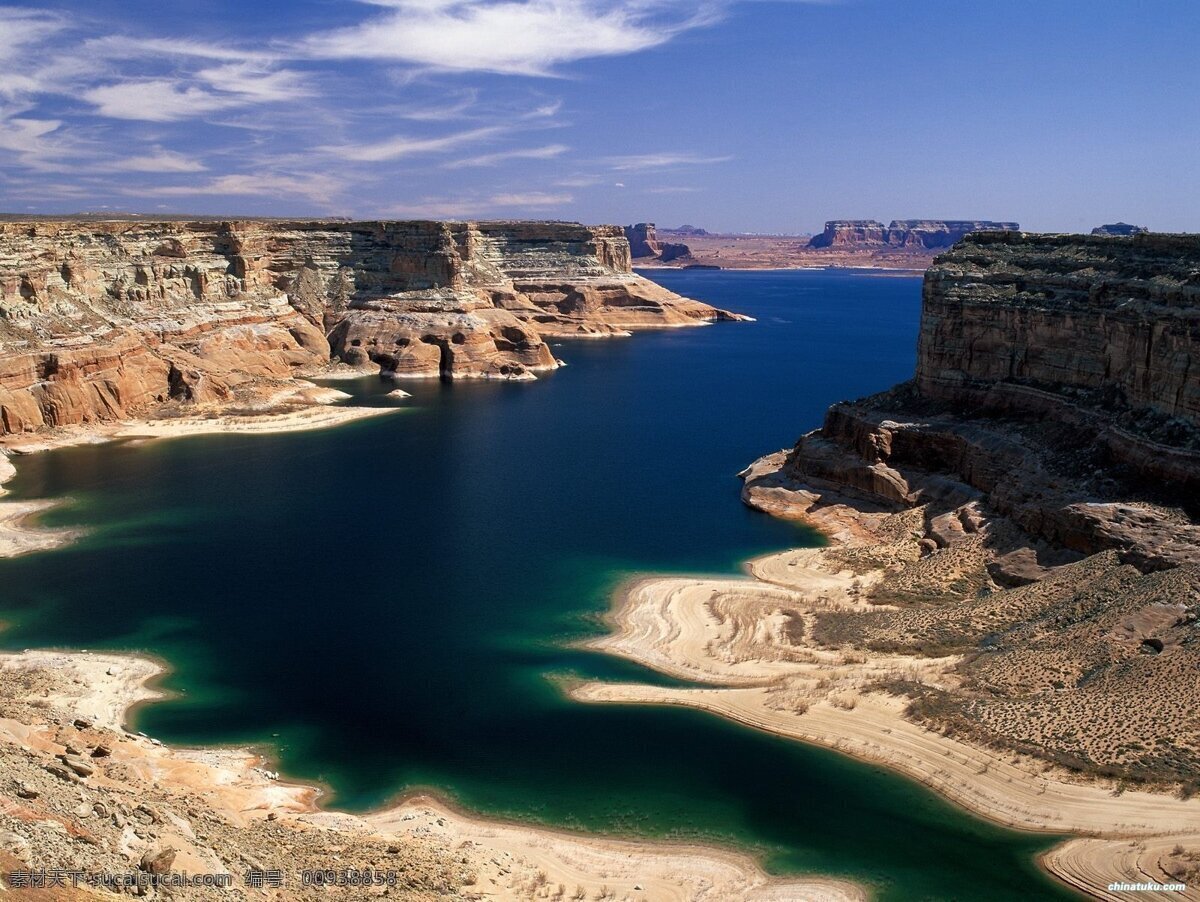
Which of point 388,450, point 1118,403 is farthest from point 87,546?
point 1118,403

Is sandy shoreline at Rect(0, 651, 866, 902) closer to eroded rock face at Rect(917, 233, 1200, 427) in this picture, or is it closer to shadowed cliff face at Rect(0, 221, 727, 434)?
eroded rock face at Rect(917, 233, 1200, 427)

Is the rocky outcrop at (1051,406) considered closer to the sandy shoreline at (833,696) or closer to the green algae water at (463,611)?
the sandy shoreline at (833,696)

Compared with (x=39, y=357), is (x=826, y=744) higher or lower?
lower

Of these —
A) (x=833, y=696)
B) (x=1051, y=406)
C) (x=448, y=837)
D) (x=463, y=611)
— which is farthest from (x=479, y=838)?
(x=1051, y=406)

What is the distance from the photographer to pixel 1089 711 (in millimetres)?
33375

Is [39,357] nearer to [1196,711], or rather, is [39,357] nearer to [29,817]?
[29,817]

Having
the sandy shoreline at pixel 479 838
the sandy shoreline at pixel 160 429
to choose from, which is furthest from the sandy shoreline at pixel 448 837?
the sandy shoreline at pixel 160 429

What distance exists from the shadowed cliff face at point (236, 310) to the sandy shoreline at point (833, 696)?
189ft

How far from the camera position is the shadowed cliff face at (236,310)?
8425cm

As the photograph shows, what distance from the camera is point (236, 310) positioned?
111 meters

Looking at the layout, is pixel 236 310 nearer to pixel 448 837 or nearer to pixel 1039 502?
pixel 1039 502

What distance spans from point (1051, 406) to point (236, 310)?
85.0 m

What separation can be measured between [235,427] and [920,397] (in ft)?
178

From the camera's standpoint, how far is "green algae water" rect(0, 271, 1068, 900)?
3083 cm
